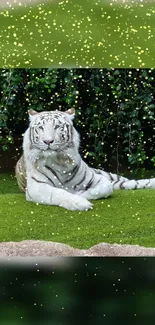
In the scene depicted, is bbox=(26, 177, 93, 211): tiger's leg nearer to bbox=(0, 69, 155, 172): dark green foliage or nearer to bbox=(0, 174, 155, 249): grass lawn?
bbox=(0, 174, 155, 249): grass lawn

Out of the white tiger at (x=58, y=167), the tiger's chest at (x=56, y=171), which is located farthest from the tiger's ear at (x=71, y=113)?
the tiger's chest at (x=56, y=171)

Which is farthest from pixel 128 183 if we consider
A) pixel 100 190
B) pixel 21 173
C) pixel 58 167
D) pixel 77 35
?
pixel 77 35

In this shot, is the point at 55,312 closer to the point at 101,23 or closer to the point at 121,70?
the point at 121,70

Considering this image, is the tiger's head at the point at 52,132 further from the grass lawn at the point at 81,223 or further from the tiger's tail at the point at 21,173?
the grass lawn at the point at 81,223

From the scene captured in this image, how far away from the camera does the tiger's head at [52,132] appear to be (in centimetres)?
289

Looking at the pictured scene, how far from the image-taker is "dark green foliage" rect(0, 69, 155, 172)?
9.75 feet

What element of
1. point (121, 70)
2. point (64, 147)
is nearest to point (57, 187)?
point (64, 147)

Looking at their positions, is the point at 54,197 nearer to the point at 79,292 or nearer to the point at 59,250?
the point at 59,250

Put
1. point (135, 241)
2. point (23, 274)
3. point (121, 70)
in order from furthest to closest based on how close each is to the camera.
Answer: point (121, 70), point (135, 241), point (23, 274)

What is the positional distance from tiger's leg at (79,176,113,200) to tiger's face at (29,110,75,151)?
0.63ft

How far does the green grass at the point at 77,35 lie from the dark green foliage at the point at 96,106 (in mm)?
134

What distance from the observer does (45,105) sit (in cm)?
299

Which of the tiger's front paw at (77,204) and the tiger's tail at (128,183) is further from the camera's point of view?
the tiger's tail at (128,183)

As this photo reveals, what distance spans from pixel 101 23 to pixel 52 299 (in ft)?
4.79
